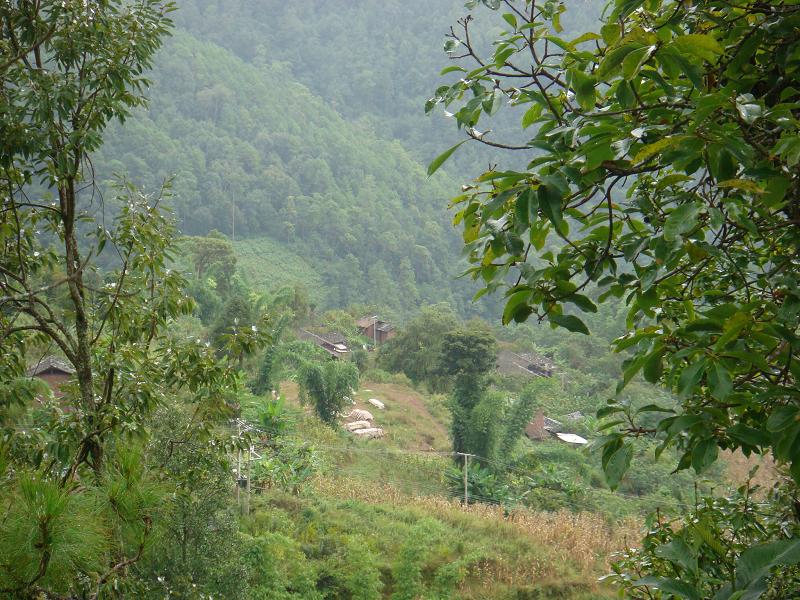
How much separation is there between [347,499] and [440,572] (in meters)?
2.38

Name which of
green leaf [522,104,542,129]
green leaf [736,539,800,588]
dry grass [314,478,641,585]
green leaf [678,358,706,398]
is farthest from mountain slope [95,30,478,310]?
green leaf [736,539,800,588]

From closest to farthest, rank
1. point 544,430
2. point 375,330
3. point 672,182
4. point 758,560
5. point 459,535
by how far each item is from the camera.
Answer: point 758,560
point 672,182
point 459,535
point 544,430
point 375,330

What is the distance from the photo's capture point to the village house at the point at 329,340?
2291 centimetres

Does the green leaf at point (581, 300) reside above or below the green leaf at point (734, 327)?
above

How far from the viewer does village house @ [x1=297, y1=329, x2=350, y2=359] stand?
75.2 ft

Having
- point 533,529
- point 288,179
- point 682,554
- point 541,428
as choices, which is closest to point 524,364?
point 541,428

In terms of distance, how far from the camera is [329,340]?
2427 cm

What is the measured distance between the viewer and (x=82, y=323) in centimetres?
235

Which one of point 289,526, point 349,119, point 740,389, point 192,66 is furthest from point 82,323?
point 349,119

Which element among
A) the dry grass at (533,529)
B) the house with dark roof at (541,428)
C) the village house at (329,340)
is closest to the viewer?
the dry grass at (533,529)

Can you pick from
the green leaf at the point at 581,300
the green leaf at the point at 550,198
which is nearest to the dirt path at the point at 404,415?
the green leaf at the point at 581,300

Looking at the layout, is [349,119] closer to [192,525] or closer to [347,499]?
[347,499]

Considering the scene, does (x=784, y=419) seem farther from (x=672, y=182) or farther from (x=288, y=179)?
(x=288, y=179)

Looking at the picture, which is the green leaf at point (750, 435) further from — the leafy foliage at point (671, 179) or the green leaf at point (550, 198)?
the green leaf at point (550, 198)
